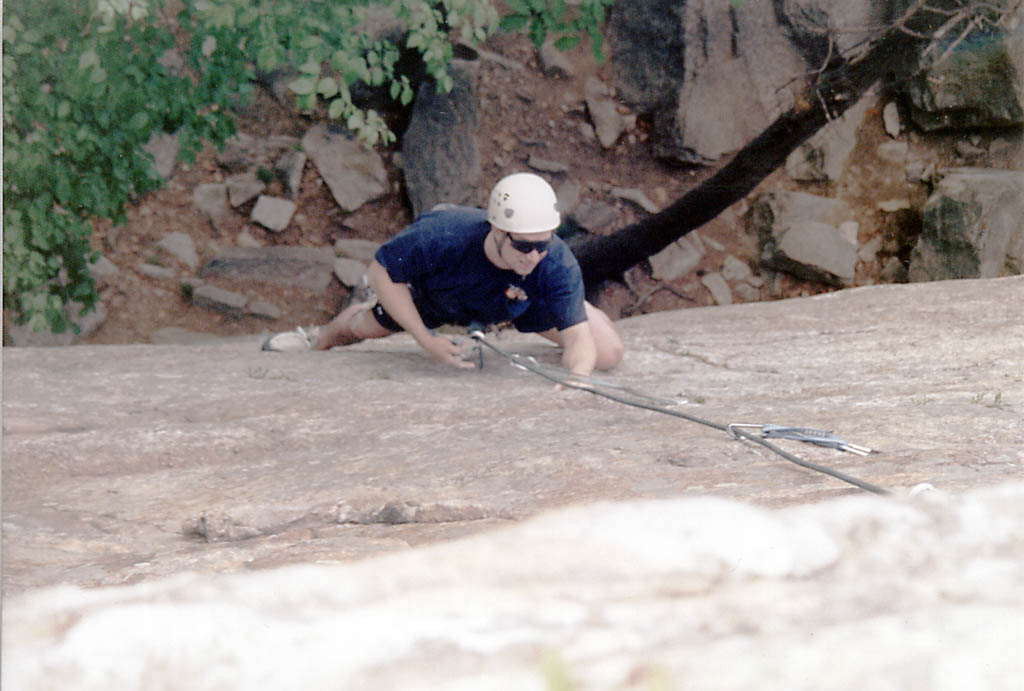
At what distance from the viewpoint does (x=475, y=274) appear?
3176 millimetres

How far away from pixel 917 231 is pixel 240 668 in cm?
702

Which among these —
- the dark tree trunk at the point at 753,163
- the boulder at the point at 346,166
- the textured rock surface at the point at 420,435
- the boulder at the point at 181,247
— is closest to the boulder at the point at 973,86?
the dark tree trunk at the point at 753,163

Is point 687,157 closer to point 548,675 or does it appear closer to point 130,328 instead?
point 130,328

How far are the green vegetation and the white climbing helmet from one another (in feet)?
3.02

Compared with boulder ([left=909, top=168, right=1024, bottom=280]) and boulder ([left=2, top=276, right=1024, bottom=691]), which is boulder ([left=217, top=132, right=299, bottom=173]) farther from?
boulder ([left=909, top=168, right=1024, bottom=280])

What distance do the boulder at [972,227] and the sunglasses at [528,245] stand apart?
168 inches

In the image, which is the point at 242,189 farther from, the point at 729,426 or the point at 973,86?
the point at 729,426

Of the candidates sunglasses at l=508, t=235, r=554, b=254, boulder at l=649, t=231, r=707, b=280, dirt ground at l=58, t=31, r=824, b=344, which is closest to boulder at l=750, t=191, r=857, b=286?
dirt ground at l=58, t=31, r=824, b=344

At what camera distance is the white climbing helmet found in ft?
9.12

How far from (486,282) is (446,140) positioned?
3998 mm

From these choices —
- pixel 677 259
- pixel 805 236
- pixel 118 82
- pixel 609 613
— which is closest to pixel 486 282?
pixel 118 82

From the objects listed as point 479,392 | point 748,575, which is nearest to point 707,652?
point 748,575

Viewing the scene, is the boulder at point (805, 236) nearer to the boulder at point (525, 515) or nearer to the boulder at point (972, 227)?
the boulder at point (972, 227)

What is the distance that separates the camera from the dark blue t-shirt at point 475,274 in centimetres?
310
